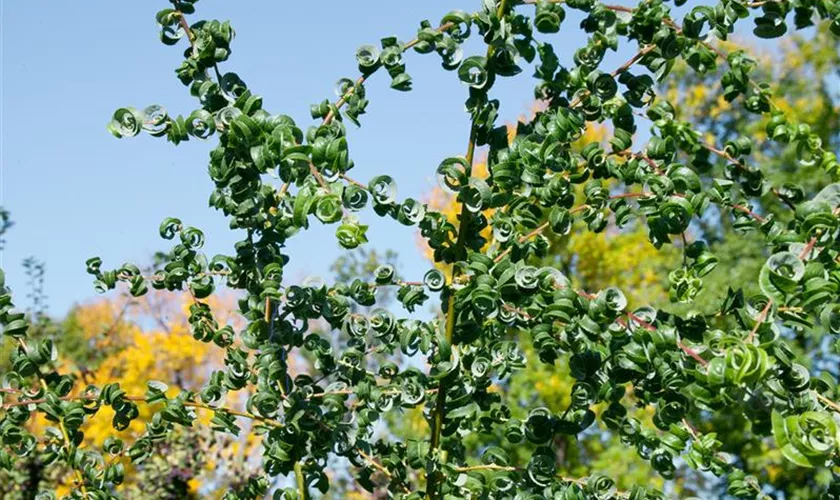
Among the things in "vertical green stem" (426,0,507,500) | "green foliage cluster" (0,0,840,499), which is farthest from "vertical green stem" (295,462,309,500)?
"vertical green stem" (426,0,507,500)

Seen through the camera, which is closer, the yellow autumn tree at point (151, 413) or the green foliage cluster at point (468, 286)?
the green foliage cluster at point (468, 286)

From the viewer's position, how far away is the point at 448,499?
7.11ft

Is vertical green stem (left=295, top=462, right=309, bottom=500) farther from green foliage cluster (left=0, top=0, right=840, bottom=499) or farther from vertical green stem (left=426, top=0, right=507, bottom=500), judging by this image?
vertical green stem (left=426, top=0, right=507, bottom=500)

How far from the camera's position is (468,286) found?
2068mm

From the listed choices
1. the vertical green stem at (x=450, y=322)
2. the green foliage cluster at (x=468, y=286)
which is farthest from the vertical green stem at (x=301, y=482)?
the vertical green stem at (x=450, y=322)

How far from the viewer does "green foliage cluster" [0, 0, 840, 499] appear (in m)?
2.01

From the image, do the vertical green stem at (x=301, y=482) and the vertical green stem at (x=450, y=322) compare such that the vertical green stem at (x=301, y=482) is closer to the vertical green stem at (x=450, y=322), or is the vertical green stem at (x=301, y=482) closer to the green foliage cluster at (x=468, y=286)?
the green foliage cluster at (x=468, y=286)

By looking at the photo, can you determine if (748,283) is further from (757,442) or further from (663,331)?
(663,331)

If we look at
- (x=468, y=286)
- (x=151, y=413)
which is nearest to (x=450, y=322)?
(x=468, y=286)

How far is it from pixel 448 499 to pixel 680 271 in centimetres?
69

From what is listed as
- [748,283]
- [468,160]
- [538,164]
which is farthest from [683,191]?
[748,283]

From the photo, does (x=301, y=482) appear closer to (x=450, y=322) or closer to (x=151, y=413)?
(x=450, y=322)

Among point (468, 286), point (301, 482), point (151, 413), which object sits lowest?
point (301, 482)

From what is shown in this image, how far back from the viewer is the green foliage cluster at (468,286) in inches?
79.3
